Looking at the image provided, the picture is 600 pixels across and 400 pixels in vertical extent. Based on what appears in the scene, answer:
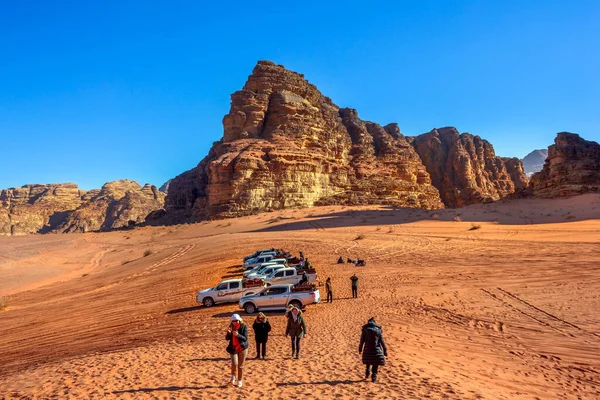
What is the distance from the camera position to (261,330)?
9664 mm

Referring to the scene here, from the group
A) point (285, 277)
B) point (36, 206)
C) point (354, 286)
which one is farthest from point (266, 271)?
point (36, 206)

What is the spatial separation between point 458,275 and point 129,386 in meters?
16.7

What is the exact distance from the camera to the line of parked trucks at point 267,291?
Result: 15.4 m

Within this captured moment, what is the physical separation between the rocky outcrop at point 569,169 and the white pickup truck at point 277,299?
46502 millimetres

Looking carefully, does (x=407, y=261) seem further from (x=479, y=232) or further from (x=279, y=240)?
(x=279, y=240)

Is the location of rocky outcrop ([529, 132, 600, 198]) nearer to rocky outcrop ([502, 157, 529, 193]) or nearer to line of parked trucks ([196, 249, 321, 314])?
line of parked trucks ([196, 249, 321, 314])

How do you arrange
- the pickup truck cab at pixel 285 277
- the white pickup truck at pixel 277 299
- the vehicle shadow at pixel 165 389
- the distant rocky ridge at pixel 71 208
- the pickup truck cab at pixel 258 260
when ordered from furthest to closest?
the distant rocky ridge at pixel 71 208
the pickup truck cab at pixel 258 260
the pickup truck cab at pixel 285 277
the white pickup truck at pixel 277 299
the vehicle shadow at pixel 165 389

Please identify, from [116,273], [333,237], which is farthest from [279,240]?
[116,273]

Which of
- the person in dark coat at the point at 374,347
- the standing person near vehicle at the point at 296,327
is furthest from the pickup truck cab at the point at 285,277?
the person in dark coat at the point at 374,347

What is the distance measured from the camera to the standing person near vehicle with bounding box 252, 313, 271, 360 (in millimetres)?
9555

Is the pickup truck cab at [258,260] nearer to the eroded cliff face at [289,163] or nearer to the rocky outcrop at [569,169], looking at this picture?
the eroded cliff face at [289,163]

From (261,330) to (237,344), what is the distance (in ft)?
6.02

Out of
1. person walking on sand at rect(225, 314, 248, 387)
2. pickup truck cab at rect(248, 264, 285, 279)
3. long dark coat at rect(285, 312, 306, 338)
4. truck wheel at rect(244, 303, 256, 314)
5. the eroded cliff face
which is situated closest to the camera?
person walking on sand at rect(225, 314, 248, 387)

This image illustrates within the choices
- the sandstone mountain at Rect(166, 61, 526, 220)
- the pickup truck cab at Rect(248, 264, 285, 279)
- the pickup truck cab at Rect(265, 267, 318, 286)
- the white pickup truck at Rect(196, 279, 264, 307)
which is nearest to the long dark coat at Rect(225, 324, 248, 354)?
the white pickup truck at Rect(196, 279, 264, 307)
